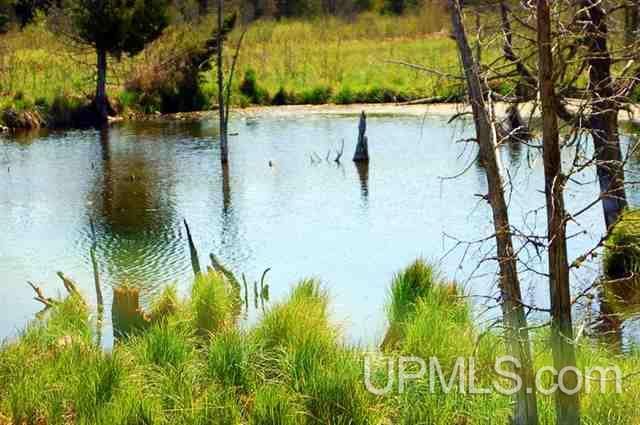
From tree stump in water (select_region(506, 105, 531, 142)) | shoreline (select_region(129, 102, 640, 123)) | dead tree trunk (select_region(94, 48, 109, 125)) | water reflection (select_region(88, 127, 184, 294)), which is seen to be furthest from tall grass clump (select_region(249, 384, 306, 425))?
dead tree trunk (select_region(94, 48, 109, 125))

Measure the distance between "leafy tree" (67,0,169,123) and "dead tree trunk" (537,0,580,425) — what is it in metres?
19.5

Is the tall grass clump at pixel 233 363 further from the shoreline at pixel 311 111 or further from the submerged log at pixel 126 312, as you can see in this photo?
the shoreline at pixel 311 111

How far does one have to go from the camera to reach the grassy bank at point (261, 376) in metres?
5.39

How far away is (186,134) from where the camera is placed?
2230 centimetres

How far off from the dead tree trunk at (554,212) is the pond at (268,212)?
1.45 meters

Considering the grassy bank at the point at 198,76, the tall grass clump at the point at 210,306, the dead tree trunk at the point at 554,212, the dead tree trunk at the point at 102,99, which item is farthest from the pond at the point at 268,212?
the grassy bank at the point at 198,76

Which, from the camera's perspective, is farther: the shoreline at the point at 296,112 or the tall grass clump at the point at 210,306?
the shoreline at the point at 296,112

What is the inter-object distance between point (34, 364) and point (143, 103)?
793 inches

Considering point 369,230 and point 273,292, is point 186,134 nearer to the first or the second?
point 369,230

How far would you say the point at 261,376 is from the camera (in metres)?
5.88

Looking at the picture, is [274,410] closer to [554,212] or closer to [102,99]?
[554,212]

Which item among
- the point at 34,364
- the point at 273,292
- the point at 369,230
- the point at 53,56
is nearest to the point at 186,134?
the point at 53,56

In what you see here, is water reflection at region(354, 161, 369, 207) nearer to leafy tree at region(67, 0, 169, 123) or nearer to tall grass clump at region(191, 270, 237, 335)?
tall grass clump at region(191, 270, 237, 335)

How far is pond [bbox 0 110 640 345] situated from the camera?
1007 cm
